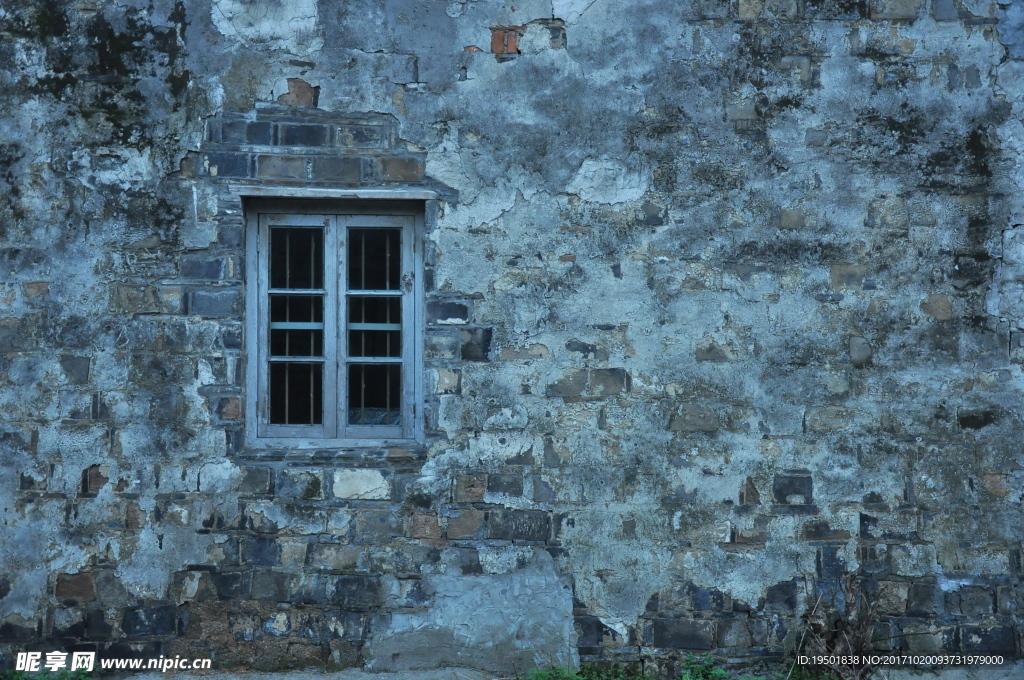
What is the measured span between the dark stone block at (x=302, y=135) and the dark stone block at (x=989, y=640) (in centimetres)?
390

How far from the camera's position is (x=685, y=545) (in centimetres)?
442

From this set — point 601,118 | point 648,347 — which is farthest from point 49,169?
point 648,347

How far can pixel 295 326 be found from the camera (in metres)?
4.59


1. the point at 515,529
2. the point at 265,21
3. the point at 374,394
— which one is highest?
the point at 265,21

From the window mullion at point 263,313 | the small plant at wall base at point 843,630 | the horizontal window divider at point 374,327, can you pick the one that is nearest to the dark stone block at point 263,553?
the window mullion at point 263,313

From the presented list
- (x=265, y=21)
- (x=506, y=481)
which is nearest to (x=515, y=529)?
(x=506, y=481)

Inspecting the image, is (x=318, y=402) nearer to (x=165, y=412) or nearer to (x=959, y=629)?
(x=165, y=412)

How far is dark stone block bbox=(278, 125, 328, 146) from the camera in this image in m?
4.42

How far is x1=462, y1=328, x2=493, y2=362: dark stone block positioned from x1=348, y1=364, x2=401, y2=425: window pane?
39 centimetres

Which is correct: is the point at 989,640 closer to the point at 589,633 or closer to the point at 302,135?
the point at 589,633

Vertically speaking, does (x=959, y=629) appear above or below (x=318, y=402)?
below

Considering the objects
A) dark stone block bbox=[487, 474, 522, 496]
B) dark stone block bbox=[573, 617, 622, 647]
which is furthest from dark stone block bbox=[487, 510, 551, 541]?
dark stone block bbox=[573, 617, 622, 647]

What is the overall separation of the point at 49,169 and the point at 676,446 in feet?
10.8

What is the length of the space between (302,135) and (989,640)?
411 cm
